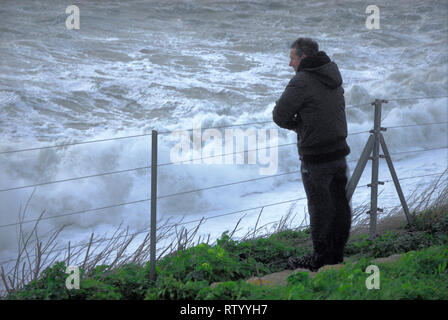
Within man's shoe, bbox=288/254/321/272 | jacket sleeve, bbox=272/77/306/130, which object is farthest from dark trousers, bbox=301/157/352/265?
jacket sleeve, bbox=272/77/306/130

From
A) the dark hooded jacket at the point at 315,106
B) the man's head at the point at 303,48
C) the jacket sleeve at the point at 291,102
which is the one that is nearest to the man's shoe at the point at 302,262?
the dark hooded jacket at the point at 315,106

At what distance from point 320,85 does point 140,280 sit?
188 cm

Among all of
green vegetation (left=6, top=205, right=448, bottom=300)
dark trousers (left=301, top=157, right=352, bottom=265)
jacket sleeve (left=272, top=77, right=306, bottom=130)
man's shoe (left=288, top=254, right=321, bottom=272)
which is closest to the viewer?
green vegetation (left=6, top=205, right=448, bottom=300)

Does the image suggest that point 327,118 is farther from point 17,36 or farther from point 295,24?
point 295,24

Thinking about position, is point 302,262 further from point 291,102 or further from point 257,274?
point 291,102

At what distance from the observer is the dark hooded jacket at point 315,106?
4176mm

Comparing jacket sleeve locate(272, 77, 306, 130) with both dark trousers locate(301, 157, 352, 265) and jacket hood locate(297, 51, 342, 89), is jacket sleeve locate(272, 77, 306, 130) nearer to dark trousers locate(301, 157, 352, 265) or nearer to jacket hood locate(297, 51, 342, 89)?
jacket hood locate(297, 51, 342, 89)

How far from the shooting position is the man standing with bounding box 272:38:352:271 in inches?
165

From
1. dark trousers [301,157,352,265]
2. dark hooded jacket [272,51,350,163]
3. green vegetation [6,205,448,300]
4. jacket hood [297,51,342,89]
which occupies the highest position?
jacket hood [297,51,342,89]

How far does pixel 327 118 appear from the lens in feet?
13.9

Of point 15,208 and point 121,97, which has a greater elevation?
point 121,97

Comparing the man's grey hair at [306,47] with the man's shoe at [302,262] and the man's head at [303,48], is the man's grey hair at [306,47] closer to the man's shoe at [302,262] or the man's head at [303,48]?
the man's head at [303,48]

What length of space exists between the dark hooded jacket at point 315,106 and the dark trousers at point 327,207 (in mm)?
126
